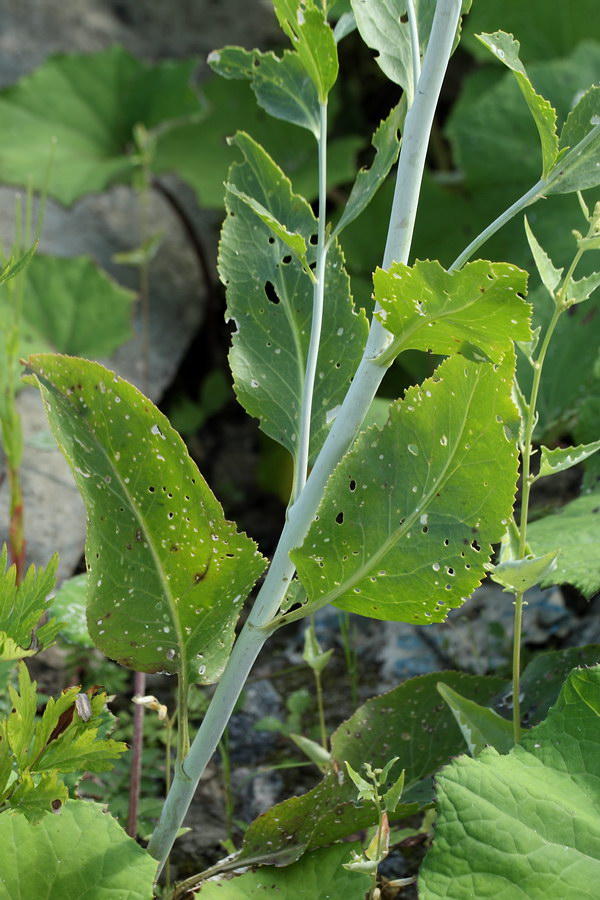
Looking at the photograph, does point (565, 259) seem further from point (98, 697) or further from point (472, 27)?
point (98, 697)

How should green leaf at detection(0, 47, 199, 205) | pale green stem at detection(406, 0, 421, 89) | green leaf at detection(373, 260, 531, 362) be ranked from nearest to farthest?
1. green leaf at detection(373, 260, 531, 362)
2. pale green stem at detection(406, 0, 421, 89)
3. green leaf at detection(0, 47, 199, 205)

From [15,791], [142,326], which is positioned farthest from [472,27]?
[15,791]

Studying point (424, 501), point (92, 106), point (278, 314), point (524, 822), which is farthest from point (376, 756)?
point (92, 106)

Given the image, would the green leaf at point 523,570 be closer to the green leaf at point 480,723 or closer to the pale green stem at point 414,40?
the green leaf at point 480,723

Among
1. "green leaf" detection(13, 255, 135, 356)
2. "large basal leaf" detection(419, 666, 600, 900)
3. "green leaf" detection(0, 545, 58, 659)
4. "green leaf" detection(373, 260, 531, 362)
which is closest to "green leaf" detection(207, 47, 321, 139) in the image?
"green leaf" detection(373, 260, 531, 362)

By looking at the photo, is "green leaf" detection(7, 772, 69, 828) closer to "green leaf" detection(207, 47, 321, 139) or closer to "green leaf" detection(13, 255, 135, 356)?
"green leaf" detection(207, 47, 321, 139)

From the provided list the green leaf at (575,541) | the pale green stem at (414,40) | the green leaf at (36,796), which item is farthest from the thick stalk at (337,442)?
the green leaf at (575,541)
